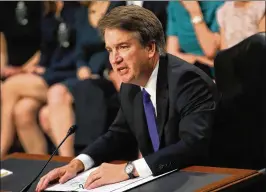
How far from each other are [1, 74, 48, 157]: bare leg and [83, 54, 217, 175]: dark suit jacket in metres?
1.11

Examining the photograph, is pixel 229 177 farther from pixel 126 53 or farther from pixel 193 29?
pixel 193 29

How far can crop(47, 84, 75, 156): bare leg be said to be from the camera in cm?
319

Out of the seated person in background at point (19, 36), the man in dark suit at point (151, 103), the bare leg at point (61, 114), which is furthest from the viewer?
the seated person in background at point (19, 36)

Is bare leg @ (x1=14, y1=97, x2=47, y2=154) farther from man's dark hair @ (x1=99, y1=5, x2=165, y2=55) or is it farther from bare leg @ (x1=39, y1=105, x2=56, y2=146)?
man's dark hair @ (x1=99, y1=5, x2=165, y2=55)

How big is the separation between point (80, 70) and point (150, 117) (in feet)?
3.56

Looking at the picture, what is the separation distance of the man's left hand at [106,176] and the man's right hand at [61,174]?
160 mm

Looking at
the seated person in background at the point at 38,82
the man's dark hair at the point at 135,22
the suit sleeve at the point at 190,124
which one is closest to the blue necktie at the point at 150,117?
the suit sleeve at the point at 190,124

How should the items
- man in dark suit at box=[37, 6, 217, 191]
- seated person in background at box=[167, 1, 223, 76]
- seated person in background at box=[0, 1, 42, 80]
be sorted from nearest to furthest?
man in dark suit at box=[37, 6, 217, 191]
seated person in background at box=[167, 1, 223, 76]
seated person in background at box=[0, 1, 42, 80]

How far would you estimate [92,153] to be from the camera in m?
2.26

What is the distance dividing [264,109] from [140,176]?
2.51 ft

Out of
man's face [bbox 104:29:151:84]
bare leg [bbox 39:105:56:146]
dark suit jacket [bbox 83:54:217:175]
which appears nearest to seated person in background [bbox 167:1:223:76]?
dark suit jacket [bbox 83:54:217:175]

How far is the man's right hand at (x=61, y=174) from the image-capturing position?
1994 mm

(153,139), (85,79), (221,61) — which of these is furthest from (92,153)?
(85,79)

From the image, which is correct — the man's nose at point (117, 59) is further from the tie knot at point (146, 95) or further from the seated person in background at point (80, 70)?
the seated person in background at point (80, 70)
